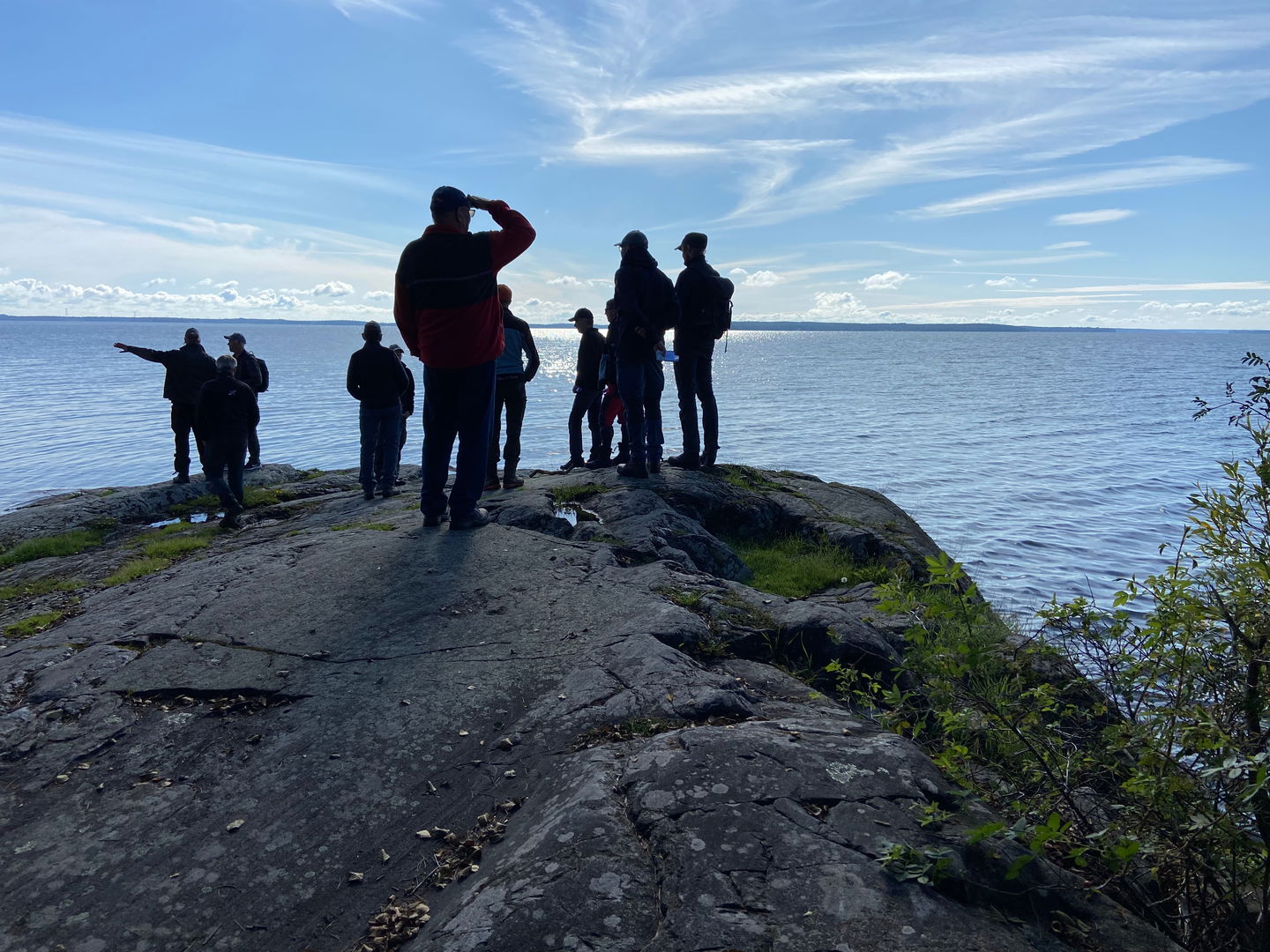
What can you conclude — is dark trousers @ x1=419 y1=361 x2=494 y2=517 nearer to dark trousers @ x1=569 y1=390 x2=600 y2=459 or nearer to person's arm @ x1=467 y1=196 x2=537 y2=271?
person's arm @ x1=467 y1=196 x2=537 y2=271

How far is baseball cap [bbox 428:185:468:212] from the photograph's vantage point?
6.04 metres

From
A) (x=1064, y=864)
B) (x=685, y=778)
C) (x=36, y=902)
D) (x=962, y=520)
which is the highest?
(x=685, y=778)

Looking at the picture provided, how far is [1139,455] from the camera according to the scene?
2550 cm

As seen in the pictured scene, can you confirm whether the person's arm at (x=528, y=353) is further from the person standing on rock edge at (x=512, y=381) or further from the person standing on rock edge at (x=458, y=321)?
the person standing on rock edge at (x=458, y=321)

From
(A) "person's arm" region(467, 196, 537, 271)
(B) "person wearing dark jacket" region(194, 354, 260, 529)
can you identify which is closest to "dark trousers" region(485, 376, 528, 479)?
(A) "person's arm" region(467, 196, 537, 271)

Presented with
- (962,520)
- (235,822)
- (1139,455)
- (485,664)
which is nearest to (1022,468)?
(1139,455)

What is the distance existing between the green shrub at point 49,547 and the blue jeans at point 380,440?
147 inches

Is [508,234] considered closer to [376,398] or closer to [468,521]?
[468,521]

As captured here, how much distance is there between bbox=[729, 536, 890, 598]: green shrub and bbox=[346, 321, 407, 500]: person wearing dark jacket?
17.2 ft

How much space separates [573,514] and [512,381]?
228cm

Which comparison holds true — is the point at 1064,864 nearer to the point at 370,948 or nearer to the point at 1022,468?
the point at 370,948

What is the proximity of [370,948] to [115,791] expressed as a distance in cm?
170

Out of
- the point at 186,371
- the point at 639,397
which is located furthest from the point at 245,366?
the point at 639,397

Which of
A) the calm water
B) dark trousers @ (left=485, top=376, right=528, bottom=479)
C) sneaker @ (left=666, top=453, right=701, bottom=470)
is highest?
dark trousers @ (left=485, top=376, right=528, bottom=479)
